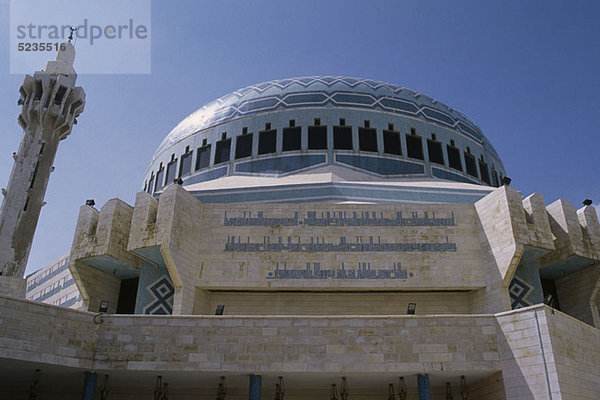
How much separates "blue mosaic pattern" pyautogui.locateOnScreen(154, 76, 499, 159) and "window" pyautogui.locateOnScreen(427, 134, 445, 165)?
125 cm

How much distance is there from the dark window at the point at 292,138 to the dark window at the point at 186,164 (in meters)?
5.05

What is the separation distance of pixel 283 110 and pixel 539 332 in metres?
18.0

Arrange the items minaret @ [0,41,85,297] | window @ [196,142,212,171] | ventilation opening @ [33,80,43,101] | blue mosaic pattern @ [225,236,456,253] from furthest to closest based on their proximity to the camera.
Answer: window @ [196,142,212,171] → ventilation opening @ [33,80,43,101] → minaret @ [0,41,85,297] → blue mosaic pattern @ [225,236,456,253]

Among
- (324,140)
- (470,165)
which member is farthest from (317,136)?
(470,165)

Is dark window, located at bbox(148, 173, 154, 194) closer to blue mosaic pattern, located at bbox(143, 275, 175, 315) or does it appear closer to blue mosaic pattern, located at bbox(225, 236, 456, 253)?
blue mosaic pattern, located at bbox(143, 275, 175, 315)

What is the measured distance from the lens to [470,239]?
17.7 m

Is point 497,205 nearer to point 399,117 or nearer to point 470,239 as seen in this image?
point 470,239

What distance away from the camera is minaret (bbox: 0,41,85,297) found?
19.8m

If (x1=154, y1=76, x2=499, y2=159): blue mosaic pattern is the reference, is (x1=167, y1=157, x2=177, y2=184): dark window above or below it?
below

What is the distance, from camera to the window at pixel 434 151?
87.5ft

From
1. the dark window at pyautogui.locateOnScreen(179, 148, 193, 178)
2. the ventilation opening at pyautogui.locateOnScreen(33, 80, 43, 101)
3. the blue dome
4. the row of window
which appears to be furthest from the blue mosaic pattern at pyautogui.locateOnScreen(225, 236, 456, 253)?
the ventilation opening at pyautogui.locateOnScreen(33, 80, 43, 101)

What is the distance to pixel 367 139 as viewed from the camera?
1035 inches

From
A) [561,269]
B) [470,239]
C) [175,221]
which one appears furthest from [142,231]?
[561,269]

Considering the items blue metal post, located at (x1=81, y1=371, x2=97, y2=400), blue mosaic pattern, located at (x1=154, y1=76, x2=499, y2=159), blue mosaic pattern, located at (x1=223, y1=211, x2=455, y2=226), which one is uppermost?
blue mosaic pattern, located at (x1=154, y1=76, x2=499, y2=159)
